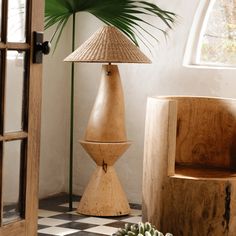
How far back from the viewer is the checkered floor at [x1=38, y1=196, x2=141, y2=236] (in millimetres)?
4715

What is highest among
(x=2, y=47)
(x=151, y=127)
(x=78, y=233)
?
(x=2, y=47)

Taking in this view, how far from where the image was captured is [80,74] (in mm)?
5980

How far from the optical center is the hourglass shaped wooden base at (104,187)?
5.16 m

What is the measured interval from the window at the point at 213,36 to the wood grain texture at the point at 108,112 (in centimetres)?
66

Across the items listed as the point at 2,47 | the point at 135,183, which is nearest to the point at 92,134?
the point at 135,183

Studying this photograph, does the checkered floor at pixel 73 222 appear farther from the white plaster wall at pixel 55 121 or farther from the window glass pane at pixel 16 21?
the window glass pane at pixel 16 21

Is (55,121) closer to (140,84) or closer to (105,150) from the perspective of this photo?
(140,84)

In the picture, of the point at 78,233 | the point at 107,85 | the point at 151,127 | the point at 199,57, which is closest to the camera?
the point at 151,127

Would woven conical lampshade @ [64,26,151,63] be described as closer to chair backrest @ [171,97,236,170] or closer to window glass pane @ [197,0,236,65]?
chair backrest @ [171,97,236,170]

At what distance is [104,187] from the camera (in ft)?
17.0

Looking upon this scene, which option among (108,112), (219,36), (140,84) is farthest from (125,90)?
(219,36)

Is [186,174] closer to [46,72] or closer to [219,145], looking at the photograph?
[219,145]

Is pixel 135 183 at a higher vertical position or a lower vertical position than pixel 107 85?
lower

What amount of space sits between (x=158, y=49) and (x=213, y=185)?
172 cm
